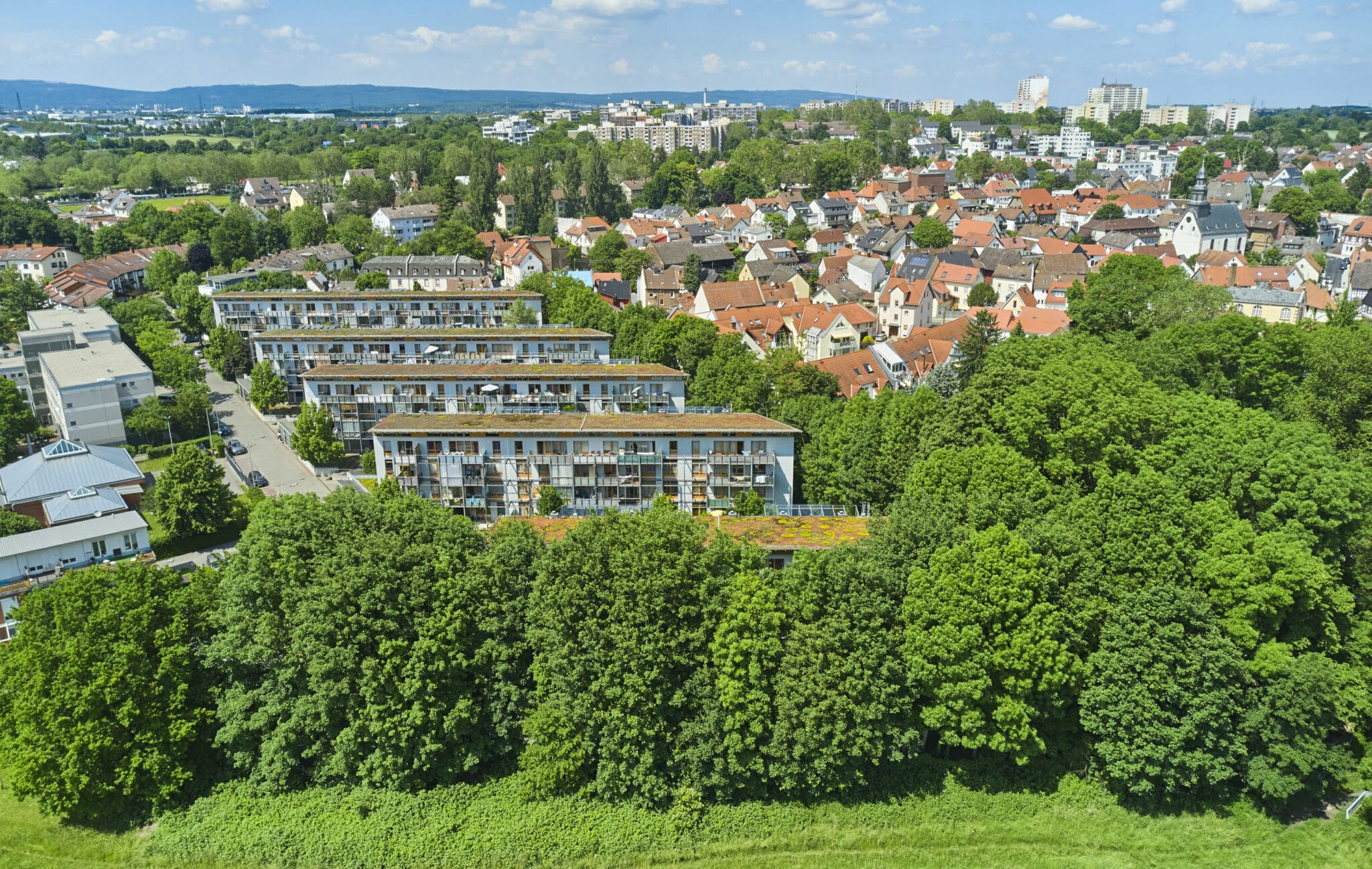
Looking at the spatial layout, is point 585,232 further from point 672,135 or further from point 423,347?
point 672,135

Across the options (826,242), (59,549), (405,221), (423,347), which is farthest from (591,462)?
(405,221)

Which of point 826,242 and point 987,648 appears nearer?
point 987,648

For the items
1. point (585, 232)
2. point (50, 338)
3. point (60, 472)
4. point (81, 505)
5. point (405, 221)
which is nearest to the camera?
point (81, 505)

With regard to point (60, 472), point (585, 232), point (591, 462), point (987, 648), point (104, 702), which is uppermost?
point (585, 232)

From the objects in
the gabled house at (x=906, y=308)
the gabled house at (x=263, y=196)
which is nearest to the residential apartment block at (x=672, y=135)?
the gabled house at (x=263, y=196)

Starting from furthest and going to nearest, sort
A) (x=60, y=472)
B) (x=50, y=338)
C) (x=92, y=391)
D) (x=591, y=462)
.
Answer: (x=50, y=338) → (x=92, y=391) → (x=60, y=472) → (x=591, y=462)

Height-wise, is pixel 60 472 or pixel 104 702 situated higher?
pixel 60 472

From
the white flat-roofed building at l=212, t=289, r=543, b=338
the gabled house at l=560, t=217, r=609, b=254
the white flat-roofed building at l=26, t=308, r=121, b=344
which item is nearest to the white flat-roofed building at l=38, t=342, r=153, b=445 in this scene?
the white flat-roofed building at l=26, t=308, r=121, b=344

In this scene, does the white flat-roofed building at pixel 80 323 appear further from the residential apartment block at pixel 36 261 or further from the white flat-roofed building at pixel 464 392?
the residential apartment block at pixel 36 261
